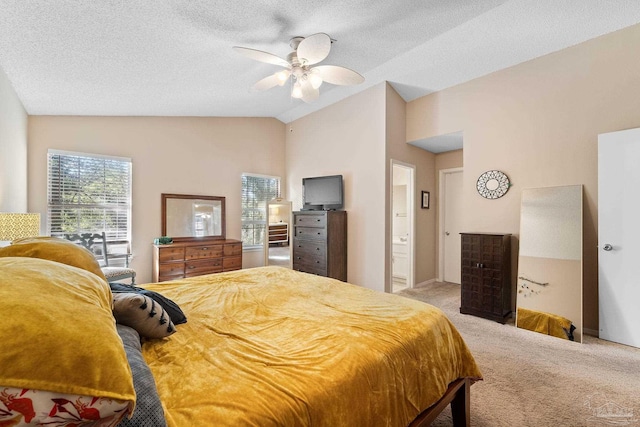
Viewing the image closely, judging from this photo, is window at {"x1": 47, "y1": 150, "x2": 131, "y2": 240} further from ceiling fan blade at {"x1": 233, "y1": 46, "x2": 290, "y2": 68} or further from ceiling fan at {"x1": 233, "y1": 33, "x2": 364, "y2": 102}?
ceiling fan blade at {"x1": 233, "y1": 46, "x2": 290, "y2": 68}

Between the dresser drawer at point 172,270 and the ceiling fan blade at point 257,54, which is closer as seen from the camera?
the ceiling fan blade at point 257,54

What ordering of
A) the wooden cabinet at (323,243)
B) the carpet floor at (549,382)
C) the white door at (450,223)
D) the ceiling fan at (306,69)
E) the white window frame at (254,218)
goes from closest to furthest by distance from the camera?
the carpet floor at (549,382), the ceiling fan at (306,69), the wooden cabinet at (323,243), the white door at (450,223), the white window frame at (254,218)

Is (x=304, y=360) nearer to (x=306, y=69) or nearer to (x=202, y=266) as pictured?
(x=306, y=69)

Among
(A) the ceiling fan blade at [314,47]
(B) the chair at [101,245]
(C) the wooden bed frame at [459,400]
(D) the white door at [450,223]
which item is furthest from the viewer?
(D) the white door at [450,223]

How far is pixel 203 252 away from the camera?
14.4 feet

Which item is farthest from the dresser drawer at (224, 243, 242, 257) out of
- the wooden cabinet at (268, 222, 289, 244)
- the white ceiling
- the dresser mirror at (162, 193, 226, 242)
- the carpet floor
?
the carpet floor

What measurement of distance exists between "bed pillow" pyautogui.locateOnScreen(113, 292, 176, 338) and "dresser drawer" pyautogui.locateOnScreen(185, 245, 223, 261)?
3.23 metres

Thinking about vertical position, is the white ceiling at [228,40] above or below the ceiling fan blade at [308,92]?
above

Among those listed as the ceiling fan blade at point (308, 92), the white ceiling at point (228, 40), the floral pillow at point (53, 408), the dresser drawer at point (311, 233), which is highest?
the white ceiling at point (228, 40)

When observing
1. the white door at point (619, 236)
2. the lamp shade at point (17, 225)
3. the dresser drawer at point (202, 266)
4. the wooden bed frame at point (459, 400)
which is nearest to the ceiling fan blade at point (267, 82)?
the lamp shade at point (17, 225)

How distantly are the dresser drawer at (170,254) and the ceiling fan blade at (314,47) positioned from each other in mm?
3173

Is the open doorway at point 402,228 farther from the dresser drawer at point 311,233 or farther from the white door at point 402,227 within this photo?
the dresser drawer at point 311,233

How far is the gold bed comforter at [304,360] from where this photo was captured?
885 mm

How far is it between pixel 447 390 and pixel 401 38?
326 cm
